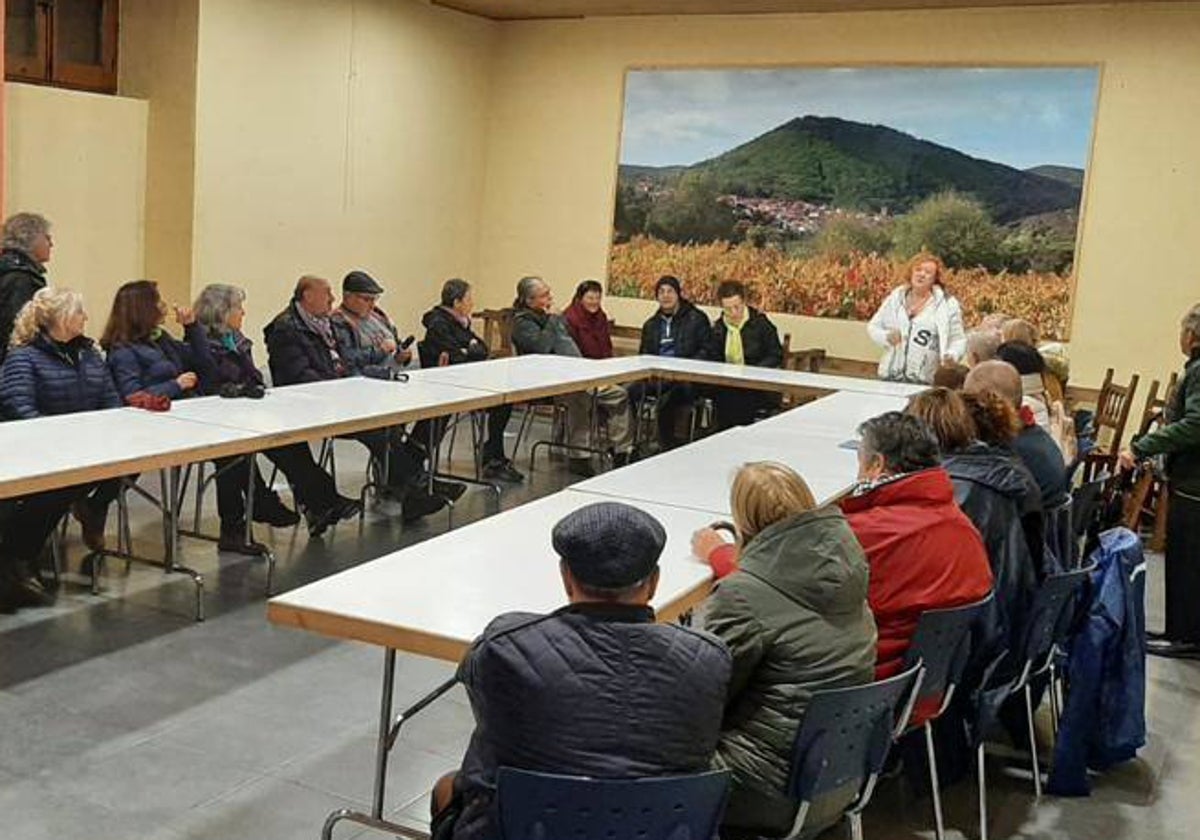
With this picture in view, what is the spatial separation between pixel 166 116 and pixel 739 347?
374 centimetres

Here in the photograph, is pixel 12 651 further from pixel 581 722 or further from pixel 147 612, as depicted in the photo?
pixel 581 722

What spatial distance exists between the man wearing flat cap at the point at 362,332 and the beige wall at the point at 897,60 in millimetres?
3530

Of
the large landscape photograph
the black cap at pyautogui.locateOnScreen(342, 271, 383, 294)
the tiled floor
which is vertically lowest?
the tiled floor

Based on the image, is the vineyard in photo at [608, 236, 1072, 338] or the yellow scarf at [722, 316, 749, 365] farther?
the vineyard in photo at [608, 236, 1072, 338]

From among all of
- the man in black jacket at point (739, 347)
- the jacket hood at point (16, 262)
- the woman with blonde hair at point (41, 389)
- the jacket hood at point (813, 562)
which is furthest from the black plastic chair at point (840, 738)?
the man in black jacket at point (739, 347)

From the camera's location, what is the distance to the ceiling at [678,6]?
8.21 meters

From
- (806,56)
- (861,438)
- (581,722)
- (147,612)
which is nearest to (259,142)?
(806,56)

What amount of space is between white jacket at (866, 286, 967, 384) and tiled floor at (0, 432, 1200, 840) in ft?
8.06

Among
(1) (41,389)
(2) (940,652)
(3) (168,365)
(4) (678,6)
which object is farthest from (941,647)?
(4) (678,6)

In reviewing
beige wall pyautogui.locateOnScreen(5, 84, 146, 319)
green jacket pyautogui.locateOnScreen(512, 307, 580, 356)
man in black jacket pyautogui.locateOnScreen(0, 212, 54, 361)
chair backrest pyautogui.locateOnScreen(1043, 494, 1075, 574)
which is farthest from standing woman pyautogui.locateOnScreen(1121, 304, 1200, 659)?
beige wall pyautogui.locateOnScreen(5, 84, 146, 319)

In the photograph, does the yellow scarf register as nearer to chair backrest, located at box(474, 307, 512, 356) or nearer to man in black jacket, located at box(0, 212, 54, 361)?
chair backrest, located at box(474, 307, 512, 356)

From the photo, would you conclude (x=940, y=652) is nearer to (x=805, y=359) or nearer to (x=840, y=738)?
(x=840, y=738)

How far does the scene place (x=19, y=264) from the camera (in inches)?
220

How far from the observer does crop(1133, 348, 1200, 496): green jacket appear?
4.67 m
